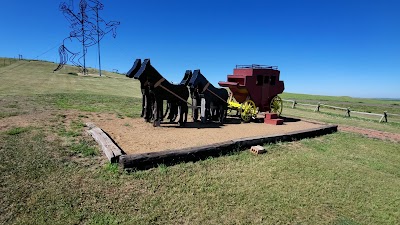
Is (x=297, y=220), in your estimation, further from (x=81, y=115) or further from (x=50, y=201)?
(x=81, y=115)

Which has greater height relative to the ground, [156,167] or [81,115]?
[81,115]

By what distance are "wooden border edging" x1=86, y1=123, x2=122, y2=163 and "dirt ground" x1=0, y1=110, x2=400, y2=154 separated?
15.4 inches

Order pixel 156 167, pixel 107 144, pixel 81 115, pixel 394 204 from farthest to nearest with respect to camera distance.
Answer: pixel 81 115
pixel 107 144
pixel 156 167
pixel 394 204

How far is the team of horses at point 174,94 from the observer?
33.5ft

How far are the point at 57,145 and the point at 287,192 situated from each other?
6.04 m

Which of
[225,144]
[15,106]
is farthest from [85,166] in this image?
[15,106]

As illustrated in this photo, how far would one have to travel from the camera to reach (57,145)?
7.11 metres

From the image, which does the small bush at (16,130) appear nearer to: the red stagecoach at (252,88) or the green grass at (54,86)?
the red stagecoach at (252,88)

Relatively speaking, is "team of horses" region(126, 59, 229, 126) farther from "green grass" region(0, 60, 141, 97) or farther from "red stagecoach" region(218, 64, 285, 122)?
"green grass" region(0, 60, 141, 97)

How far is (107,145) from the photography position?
6.94 meters

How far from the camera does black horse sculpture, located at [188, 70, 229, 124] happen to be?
1118 centimetres

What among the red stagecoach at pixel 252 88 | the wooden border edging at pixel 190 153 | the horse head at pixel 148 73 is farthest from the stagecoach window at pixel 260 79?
the horse head at pixel 148 73

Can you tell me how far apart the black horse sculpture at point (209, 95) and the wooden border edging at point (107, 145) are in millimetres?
4397

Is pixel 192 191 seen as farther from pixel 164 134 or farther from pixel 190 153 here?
pixel 164 134
